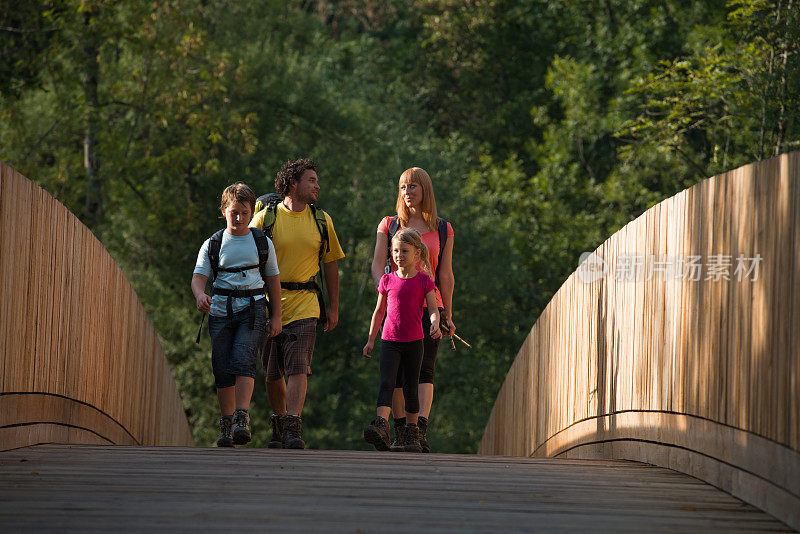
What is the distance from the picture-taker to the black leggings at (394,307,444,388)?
7625mm

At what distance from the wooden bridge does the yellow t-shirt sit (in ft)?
4.04

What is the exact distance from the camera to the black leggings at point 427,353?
7.62 m

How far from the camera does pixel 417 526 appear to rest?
3658 mm

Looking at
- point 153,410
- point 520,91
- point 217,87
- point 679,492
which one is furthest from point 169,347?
point 679,492

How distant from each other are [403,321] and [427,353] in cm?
45

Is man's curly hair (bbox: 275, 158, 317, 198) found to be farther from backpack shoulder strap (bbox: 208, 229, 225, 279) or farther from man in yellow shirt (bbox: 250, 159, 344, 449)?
backpack shoulder strap (bbox: 208, 229, 225, 279)

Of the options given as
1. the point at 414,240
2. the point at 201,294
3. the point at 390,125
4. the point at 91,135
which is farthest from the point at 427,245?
the point at 390,125

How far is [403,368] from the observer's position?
7.68 metres

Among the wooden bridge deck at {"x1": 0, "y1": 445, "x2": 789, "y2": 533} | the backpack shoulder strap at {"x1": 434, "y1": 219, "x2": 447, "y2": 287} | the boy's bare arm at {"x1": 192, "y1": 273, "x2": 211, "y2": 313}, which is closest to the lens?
the wooden bridge deck at {"x1": 0, "y1": 445, "x2": 789, "y2": 533}

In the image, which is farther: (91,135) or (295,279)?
(91,135)

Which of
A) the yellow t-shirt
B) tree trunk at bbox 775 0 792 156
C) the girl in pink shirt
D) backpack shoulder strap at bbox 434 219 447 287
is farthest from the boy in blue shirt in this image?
tree trunk at bbox 775 0 792 156

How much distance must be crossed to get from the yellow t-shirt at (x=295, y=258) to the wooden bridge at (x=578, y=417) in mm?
1231

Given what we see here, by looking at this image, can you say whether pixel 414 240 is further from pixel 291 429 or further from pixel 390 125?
pixel 390 125

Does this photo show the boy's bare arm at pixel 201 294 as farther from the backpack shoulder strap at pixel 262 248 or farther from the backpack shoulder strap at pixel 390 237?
the backpack shoulder strap at pixel 390 237
